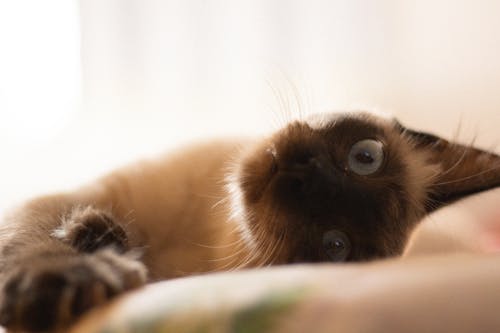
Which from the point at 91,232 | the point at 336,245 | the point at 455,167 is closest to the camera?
the point at 91,232

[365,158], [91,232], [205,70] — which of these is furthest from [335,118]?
[205,70]

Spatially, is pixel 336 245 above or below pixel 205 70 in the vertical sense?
below

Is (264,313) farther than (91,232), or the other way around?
(91,232)

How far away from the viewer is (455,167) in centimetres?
97

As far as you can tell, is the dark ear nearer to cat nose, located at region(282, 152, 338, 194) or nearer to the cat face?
the cat face

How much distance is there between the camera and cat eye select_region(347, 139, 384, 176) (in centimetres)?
88

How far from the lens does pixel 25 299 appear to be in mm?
545

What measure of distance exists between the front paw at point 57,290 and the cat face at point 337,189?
30 cm

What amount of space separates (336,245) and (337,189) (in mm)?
74

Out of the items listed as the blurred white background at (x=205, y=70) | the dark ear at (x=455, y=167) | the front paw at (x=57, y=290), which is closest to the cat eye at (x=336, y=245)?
the dark ear at (x=455, y=167)

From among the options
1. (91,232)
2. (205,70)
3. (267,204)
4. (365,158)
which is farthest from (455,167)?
(205,70)

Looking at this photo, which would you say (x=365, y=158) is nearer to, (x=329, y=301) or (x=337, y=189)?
(x=337, y=189)

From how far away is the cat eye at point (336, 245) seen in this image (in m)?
0.85

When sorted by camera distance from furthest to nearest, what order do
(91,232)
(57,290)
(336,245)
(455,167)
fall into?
1. (455,167)
2. (336,245)
3. (91,232)
4. (57,290)
